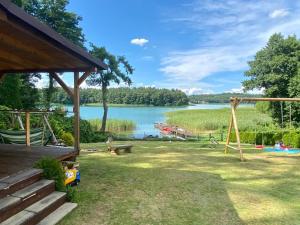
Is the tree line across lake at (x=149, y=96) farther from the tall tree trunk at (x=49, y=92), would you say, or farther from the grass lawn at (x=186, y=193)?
the grass lawn at (x=186, y=193)

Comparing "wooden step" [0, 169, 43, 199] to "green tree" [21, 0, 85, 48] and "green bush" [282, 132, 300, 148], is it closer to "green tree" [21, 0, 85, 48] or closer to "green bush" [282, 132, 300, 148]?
"green bush" [282, 132, 300, 148]

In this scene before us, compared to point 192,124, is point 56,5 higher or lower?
higher

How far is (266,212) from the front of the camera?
4.25m

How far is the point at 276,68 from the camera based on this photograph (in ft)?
78.2

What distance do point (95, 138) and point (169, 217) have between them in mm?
15520

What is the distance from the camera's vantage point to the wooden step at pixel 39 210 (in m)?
3.35

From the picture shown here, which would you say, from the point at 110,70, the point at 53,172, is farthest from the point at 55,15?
the point at 53,172

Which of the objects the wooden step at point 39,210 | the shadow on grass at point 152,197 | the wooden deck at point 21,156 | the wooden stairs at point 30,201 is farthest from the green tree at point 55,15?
the wooden step at point 39,210

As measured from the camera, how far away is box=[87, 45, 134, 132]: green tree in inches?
941

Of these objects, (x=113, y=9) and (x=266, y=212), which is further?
(x=113, y=9)

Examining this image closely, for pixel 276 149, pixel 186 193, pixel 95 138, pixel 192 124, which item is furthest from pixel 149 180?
pixel 192 124

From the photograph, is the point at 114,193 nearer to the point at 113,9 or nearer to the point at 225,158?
the point at 225,158

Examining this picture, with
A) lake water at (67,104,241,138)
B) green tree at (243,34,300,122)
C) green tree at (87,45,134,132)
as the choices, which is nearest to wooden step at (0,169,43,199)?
lake water at (67,104,241,138)

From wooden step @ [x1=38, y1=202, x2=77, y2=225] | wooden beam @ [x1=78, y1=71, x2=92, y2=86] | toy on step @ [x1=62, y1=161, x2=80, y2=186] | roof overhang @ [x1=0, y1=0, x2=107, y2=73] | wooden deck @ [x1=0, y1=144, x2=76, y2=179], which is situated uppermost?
roof overhang @ [x1=0, y1=0, x2=107, y2=73]
